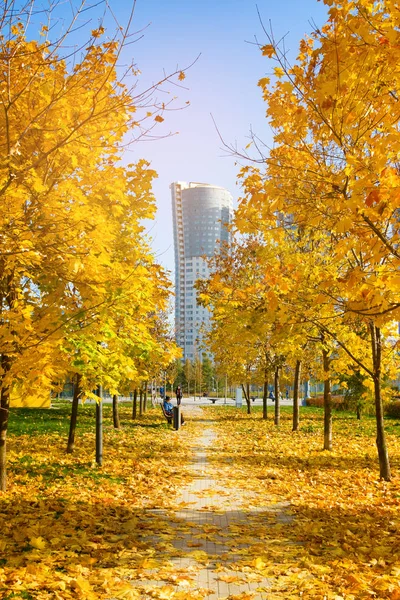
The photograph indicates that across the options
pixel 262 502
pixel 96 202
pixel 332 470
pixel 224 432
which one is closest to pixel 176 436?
pixel 224 432

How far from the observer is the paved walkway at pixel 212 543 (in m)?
4.39

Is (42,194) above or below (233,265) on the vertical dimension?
below

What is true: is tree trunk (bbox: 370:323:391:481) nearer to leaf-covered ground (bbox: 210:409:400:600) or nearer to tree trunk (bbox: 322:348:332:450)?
leaf-covered ground (bbox: 210:409:400:600)

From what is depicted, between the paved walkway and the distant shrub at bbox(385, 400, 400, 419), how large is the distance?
2290cm

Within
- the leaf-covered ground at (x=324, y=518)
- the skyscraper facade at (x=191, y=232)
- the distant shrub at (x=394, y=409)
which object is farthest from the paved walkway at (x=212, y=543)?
the skyscraper facade at (x=191, y=232)

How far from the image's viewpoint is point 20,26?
22.2 feet

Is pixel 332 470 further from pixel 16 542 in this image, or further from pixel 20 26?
pixel 20 26

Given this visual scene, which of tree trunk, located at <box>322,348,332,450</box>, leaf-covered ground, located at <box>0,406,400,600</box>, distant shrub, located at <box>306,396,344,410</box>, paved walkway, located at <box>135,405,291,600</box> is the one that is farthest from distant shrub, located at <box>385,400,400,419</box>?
paved walkway, located at <box>135,405,291,600</box>

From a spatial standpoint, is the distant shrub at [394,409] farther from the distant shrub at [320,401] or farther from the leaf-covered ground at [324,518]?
the leaf-covered ground at [324,518]

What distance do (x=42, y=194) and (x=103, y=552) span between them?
381 centimetres

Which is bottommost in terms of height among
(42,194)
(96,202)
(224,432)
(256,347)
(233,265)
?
(224,432)

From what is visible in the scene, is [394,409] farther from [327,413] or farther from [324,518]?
[324,518]

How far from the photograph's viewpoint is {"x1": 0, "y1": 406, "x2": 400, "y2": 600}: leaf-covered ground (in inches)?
174

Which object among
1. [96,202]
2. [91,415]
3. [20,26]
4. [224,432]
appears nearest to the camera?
[20,26]
